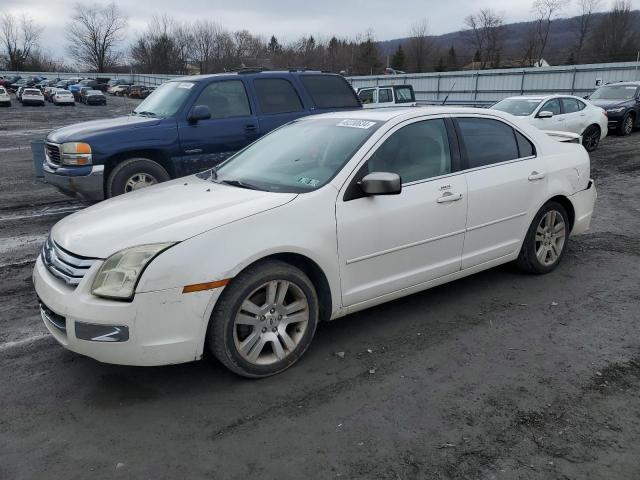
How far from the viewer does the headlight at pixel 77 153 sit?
7.09 metres

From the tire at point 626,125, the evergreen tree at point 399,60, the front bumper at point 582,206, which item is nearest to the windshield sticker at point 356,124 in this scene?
the front bumper at point 582,206

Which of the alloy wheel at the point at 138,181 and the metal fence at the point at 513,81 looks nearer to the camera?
the alloy wheel at the point at 138,181

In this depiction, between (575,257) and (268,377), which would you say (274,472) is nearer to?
(268,377)

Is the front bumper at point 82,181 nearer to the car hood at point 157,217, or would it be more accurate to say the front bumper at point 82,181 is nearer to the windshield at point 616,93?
the car hood at point 157,217

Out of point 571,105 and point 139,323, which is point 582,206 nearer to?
point 139,323

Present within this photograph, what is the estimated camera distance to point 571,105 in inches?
545

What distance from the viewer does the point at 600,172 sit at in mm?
11086

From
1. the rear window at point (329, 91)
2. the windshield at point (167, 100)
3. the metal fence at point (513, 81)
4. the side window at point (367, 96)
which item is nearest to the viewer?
the windshield at point (167, 100)

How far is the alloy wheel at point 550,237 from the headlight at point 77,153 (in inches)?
213

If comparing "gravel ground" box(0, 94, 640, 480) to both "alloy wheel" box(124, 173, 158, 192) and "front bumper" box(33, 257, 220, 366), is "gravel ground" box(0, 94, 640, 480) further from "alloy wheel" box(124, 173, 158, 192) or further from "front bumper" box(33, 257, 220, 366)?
"alloy wheel" box(124, 173, 158, 192)

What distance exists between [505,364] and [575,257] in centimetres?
270

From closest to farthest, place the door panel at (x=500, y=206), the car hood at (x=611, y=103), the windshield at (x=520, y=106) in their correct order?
the door panel at (x=500, y=206) < the windshield at (x=520, y=106) < the car hood at (x=611, y=103)

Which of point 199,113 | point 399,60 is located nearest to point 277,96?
point 199,113

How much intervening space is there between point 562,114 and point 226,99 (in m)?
9.15
